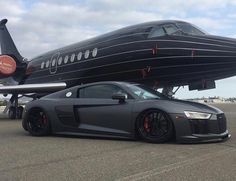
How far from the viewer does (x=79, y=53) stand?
16141mm

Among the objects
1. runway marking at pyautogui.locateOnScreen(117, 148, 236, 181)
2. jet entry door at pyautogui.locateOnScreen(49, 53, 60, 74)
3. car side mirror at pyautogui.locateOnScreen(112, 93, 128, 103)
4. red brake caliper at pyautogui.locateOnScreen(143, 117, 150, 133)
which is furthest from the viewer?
jet entry door at pyautogui.locateOnScreen(49, 53, 60, 74)

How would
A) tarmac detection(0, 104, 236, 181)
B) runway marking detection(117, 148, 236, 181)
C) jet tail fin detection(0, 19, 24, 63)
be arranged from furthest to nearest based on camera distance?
jet tail fin detection(0, 19, 24, 63) → tarmac detection(0, 104, 236, 181) → runway marking detection(117, 148, 236, 181)

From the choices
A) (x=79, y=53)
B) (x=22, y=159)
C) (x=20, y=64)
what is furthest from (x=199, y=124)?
(x=20, y=64)

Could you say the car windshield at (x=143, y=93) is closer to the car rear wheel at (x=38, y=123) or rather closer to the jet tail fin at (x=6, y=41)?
the car rear wheel at (x=38, y=123)

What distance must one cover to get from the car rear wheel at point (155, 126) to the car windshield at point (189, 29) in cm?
631

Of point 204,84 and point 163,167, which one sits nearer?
point 163,167

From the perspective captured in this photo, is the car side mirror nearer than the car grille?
No

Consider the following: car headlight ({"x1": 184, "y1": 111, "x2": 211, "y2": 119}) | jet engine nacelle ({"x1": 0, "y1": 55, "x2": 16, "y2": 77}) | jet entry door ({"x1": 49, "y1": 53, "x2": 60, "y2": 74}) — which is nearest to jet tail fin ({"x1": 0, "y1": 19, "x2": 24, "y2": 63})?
jet engine nacelle ({"x1": 0, "y1": 55, "x2": 16, "y2": 77})

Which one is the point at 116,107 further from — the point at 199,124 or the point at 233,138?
the point at 233,138

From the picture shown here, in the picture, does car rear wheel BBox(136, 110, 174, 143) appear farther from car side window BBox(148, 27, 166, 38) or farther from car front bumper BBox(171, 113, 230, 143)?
car side window BBox(148, 27, 166, 38)

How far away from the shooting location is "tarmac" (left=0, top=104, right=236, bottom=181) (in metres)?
4.85

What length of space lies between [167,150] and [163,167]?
134 centimetres

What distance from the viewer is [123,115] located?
796 cm

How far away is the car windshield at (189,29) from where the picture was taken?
13.4 metres
